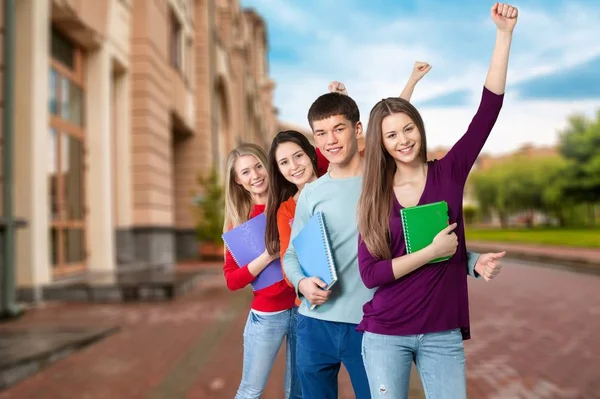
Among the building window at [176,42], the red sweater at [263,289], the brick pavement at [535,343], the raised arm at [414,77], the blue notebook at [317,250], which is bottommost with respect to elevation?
the brick pavement at [535,343]

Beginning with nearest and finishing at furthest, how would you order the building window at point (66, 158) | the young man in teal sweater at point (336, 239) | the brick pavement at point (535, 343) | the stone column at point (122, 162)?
1. the young man in teal sweater at point (336, 239)
2. the brick pavement at point (535, 343)
3. the building window at point (66, 158)
4. the stone column at point (122, 162)

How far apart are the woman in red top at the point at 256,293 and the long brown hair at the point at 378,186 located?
0.19 meters

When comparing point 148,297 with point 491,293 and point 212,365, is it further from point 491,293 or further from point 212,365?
point 491,293

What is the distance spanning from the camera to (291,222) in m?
1.13

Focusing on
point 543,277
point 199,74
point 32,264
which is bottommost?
point 543,277

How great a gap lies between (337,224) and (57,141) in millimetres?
10687

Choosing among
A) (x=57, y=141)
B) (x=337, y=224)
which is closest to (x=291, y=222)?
(x=337, y=224)

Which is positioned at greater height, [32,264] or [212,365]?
[32,264]

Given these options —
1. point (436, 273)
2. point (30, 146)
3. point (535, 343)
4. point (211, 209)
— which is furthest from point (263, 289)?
→ point (211, 209)

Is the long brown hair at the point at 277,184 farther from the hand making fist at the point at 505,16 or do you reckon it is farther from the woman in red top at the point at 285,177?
the hand making fist at the point at 505,16

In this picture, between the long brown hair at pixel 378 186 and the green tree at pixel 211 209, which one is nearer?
the long brown hair at pixel 378 186

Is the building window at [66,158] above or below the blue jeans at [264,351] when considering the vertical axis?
above

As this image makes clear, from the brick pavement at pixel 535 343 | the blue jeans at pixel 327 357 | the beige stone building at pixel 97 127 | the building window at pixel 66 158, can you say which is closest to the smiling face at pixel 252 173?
the blue jeans at pixel 327 357

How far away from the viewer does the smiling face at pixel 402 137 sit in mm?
1024
